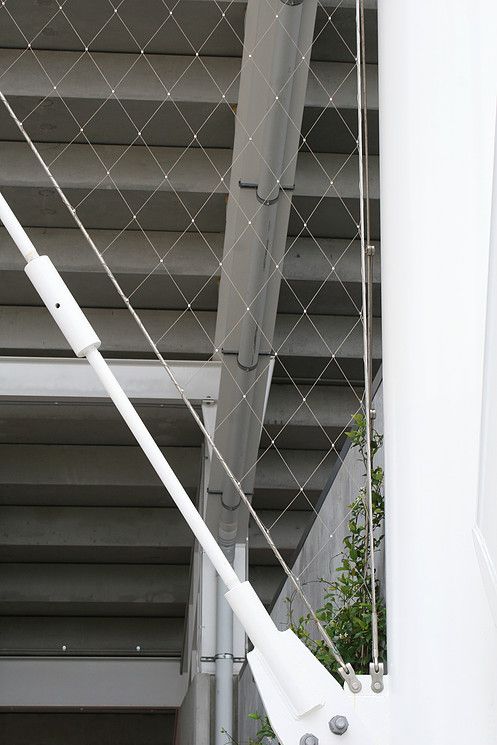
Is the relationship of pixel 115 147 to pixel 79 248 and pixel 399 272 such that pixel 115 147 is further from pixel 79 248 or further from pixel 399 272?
pixel 399 272

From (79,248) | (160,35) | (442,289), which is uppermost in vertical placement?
(160,35)

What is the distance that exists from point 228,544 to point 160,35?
6.59 ft

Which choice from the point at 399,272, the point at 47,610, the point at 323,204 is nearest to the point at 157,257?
the point at 323,204

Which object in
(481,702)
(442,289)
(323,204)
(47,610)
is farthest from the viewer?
(47,610)

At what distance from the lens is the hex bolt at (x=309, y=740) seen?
3.04 feet

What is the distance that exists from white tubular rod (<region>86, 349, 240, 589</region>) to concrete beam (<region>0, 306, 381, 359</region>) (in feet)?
11.4

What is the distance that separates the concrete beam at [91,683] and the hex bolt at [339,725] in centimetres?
565

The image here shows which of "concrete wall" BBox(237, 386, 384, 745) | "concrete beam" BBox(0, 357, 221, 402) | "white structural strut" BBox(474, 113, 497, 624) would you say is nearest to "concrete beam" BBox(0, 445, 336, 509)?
"concrete beam" BBox(0, 357, 221, 402)

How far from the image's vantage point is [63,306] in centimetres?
118

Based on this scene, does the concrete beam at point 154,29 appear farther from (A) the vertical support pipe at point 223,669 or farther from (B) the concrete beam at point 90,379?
(A) the vertical support pipe at point 223,669

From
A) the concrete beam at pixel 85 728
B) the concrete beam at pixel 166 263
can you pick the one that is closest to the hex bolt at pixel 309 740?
the concrete beam at pixel 166 263

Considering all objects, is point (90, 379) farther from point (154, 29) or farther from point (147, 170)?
point (154, 29)

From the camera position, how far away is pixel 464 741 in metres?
0.82

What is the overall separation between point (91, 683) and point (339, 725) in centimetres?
588
